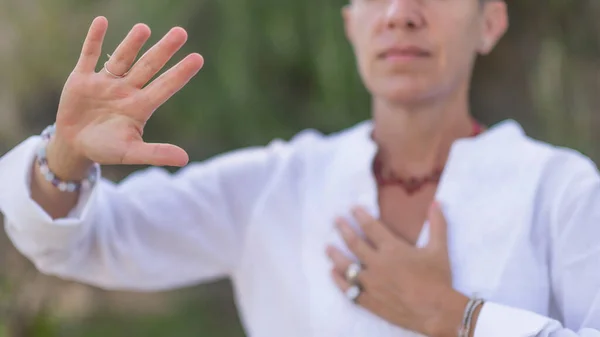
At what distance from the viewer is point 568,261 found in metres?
0.95

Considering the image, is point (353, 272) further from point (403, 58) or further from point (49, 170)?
point (49, 170)

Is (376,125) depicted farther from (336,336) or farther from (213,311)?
(213,311)

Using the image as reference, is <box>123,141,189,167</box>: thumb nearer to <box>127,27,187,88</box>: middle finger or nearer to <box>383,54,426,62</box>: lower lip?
<box>127,27,187,88</box>: middle finger

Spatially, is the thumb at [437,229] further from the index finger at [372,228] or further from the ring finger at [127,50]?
the ring finger at [127,50]

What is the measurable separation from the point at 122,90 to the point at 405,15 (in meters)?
0.42

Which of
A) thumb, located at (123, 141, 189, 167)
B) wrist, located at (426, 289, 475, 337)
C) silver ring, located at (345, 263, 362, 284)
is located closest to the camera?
thumb, located at (123, 141, 189, 167)

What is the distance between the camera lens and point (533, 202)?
3.33 ft

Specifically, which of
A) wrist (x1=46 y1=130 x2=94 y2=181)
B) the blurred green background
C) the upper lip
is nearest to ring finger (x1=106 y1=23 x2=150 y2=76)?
wrist (x1=46 y1=130 x2=94 y2=181)

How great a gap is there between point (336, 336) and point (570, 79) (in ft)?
3.05

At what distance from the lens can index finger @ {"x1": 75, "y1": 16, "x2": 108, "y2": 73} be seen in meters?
A: 0.83

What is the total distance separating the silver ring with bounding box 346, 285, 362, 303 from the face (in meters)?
0.28

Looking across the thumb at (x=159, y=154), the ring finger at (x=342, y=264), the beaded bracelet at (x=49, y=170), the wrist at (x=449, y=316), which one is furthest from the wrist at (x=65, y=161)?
the wrist at (x=449, y=316)

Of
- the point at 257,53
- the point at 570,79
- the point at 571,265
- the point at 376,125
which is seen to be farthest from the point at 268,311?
the point at 570,79

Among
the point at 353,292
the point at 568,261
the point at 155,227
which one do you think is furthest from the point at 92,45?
the point at 568,261
